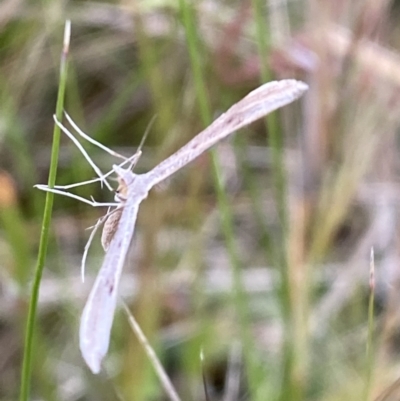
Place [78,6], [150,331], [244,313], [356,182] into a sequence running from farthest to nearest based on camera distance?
[78,6], [356,182], [150,331], [244,313]

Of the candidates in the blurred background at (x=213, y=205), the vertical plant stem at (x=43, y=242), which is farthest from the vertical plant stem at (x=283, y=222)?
the vertical plant stem at (x=43, y=242)

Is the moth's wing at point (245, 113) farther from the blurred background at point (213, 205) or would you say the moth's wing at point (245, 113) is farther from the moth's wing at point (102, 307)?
the blurred background at point (213, 205)

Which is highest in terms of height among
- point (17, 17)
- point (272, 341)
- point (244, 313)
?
point (17, 17)

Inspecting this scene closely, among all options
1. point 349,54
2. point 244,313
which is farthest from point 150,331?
point 349,54

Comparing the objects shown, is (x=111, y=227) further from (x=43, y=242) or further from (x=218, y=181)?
(x=218, y=181)

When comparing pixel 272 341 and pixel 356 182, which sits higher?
pixel 356 182

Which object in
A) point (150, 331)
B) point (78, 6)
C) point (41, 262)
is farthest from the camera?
point (78, 6)

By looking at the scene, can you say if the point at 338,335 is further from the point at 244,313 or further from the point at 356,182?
the point at 244,313
